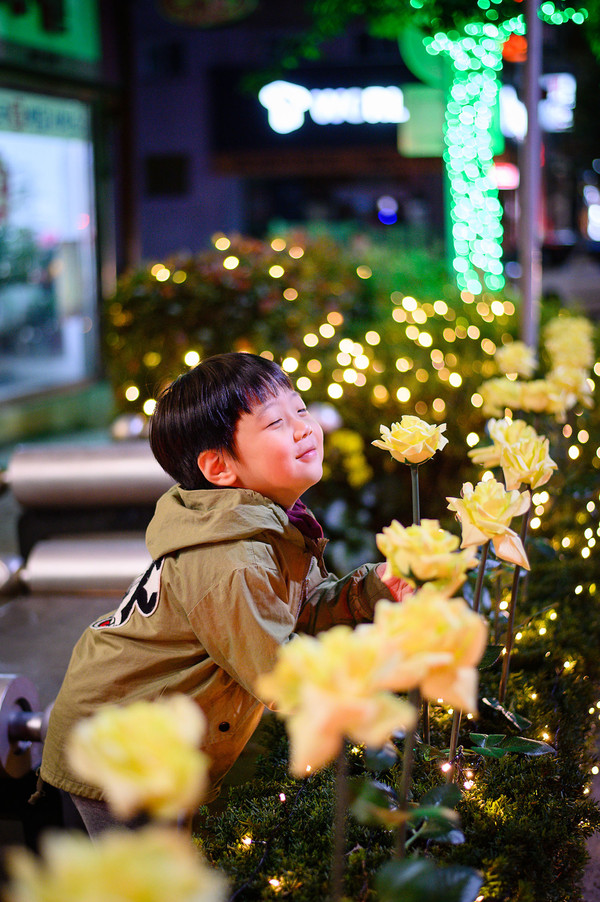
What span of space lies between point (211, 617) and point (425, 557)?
1.88 feet

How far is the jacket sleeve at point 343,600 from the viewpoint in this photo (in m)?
1.65

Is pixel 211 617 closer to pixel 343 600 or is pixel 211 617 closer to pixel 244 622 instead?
pixel 244 622

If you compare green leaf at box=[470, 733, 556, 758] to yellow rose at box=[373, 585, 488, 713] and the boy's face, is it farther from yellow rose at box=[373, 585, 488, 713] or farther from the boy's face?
yellow rose at box=[373, 585, 488, 713]

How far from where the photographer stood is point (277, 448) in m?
1.53

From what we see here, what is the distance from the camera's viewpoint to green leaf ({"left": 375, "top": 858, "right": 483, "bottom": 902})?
818mm

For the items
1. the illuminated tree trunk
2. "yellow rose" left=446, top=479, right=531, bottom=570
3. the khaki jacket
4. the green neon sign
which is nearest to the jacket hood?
the khaki jacket

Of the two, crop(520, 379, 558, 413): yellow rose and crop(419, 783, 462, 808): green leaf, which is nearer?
crop(419, 783, 462, 808): green leaf

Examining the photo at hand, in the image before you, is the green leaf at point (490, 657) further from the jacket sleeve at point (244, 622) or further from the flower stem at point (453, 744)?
the jacket sleeve at point (244, 622)

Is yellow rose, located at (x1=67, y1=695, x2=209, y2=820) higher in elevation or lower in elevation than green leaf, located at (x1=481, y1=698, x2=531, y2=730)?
higher

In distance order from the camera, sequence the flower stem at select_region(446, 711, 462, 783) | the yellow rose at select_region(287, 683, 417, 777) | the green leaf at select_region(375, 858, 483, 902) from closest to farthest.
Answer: the yellow rose at select_region(287, 683, 417, 777) < the green leaf at select_region(375, 858, 483, 902) < the flower stem at select_region(446, 711, 462, 783)

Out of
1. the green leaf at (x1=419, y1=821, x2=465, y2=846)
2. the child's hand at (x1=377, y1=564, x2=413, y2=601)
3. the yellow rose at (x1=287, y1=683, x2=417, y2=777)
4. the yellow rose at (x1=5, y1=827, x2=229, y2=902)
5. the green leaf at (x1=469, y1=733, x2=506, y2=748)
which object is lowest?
the green leaf at (x1=469, y1=733, x2=506, y2=748)

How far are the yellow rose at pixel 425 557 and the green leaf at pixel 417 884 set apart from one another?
0.26 metres

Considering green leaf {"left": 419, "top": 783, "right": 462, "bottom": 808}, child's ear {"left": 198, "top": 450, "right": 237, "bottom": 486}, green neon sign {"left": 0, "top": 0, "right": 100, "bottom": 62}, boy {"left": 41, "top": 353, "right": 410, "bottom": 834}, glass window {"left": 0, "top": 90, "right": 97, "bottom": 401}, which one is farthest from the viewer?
glass window {"left": 0, "top": 90, "right": 97, "bottom": 401}

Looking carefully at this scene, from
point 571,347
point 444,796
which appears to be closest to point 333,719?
point 444,796
